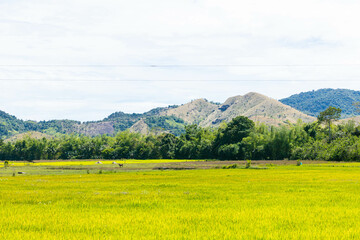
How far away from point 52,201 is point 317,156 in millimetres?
81384

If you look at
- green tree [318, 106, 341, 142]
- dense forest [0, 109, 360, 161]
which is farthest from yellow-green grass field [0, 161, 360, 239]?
green tree [318, 106, 341, 142]

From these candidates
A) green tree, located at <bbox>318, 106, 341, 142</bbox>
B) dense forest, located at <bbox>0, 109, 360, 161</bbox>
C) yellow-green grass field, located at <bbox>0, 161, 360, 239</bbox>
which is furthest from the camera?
green tree, located at <bbox>318, 106, 341, 142</bbox>

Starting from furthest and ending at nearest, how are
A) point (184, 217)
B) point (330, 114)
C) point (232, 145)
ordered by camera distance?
point (232, 145), point (330, 114), point (184, 217)

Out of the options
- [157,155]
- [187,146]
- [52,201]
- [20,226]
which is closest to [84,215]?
[20,226]

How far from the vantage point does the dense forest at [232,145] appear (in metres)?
91.4

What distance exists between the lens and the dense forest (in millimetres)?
91375

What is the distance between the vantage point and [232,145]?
4097 inches

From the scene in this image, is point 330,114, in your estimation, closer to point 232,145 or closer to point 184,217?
point 232,145

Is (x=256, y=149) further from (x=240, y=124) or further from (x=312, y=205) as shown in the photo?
(x=312, y=205)

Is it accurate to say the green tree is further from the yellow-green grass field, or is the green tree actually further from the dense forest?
the yellow-green grass field

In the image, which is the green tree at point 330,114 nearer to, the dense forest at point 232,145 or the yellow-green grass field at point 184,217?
the dense forest at point 232,145

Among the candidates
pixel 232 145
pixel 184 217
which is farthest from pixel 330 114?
pixel 184 217

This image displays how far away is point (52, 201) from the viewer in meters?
20.8

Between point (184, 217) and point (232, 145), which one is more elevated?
point (232, 145)
